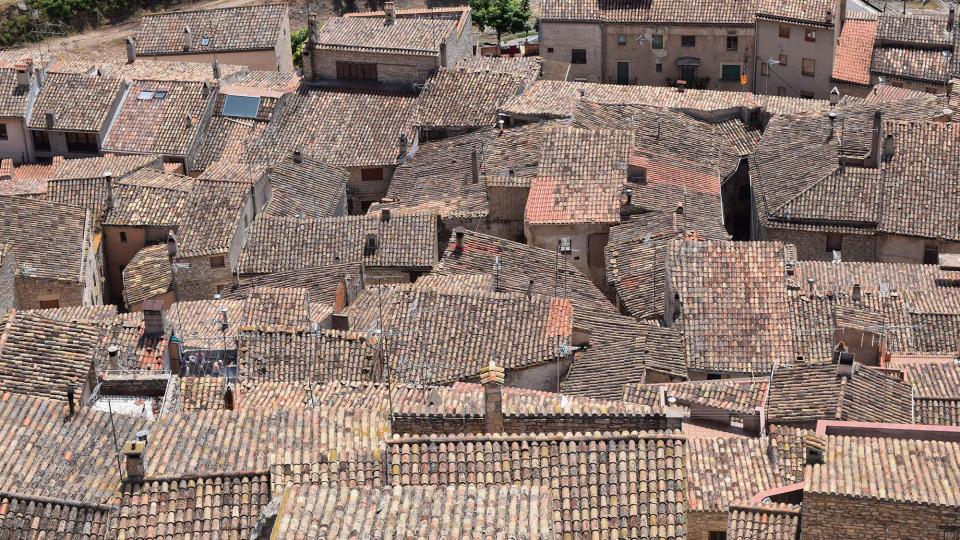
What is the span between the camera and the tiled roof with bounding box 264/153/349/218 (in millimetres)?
→ 56938

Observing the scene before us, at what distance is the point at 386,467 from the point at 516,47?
56.0 meters

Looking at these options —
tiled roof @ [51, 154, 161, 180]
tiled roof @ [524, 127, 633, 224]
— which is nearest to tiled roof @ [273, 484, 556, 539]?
tiled roof @ [524, 127, 633, 224]

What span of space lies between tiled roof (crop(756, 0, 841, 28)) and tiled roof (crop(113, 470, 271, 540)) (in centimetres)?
4789

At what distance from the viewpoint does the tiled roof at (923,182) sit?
5281cm

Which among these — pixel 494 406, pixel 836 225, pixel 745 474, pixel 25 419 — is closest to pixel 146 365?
pixel 25 419

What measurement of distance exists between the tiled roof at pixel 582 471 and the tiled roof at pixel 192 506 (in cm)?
254

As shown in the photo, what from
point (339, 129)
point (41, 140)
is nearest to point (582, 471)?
point (339, 129)

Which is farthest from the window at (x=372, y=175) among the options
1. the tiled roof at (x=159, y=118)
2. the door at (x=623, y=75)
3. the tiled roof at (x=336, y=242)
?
the door at (x=623, y=75)

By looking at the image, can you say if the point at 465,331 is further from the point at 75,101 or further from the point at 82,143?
the point at 75,101

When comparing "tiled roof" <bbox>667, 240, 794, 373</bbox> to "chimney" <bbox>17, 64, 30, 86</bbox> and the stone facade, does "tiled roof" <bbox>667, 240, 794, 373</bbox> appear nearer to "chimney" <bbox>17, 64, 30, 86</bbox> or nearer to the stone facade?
the stone facade

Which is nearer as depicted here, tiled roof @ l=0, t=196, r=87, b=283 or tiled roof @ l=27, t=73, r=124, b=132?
tiled roof @ l=0, t=196, r=87, b=283

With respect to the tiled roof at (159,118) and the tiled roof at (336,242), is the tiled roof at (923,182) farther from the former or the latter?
the tiled roof at (159,118)

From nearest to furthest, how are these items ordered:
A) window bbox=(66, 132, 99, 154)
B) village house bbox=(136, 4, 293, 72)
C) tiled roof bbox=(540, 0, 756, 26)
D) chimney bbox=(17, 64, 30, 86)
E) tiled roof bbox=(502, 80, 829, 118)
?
tiled roof bbox=(502, 80, 829, 118)
window bbox=(66, 132, 99, 154)
chimney bbox=(17, 64, 30, 86)
tiled roof bbox=(540, 0, 756, 26)
village house bbox=(136, 4, 293, 72)

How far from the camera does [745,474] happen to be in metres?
32.1
